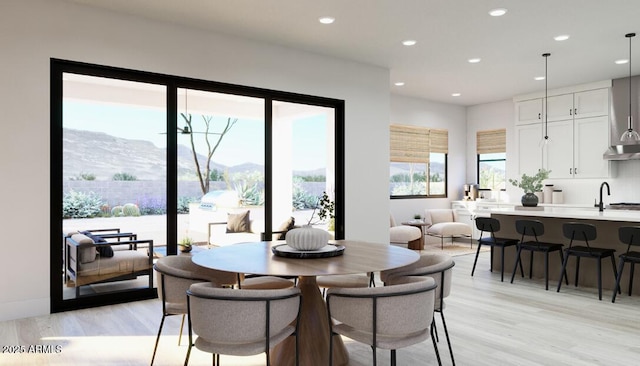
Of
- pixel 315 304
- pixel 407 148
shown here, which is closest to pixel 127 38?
pixel 315 304

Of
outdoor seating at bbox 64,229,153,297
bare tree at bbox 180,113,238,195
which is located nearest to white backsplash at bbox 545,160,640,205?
bare tree at bbox 180,113,238,195

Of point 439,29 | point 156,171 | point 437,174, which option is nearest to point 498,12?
point 439,29

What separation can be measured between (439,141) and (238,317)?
786 centimetres

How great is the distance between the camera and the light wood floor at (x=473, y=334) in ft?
10.1

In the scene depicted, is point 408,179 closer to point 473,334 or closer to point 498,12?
point 498,12

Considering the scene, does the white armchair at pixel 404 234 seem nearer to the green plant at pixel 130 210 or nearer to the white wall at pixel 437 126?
the white wall at pixel 437 126

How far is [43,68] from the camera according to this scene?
13.4 feet

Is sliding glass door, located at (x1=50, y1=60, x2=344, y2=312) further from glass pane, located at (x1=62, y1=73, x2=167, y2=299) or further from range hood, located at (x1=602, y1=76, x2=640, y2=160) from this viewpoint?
range hood, located at (x1=602, y1=76, x2=640, y2=160)

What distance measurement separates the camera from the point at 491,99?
29.4 ft

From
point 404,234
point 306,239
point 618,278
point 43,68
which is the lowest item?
point 618,278

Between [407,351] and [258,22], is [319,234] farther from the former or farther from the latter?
[258,22]

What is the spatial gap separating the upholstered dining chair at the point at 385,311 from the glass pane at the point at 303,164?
11.3 feet

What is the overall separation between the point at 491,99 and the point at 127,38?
6907 mm

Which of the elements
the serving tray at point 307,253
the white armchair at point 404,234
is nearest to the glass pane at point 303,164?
the white armchair at point 404,234
